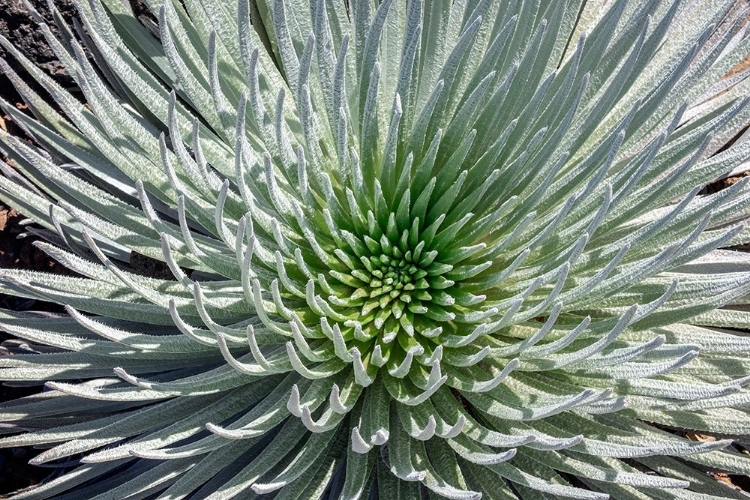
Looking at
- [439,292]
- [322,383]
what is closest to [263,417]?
[322,383]

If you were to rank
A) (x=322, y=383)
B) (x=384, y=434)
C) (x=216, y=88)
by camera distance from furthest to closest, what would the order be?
1. (x=322, y=383)
2. (x=216, y=88)
3. (x=384, y=434)

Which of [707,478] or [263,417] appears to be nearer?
[263,417]

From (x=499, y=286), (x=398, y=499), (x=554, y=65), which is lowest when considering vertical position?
Answer: (x=398, y=499)

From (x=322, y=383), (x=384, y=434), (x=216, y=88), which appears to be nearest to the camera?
(x=384, y=434)

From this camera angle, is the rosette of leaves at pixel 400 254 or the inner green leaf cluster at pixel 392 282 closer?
the rosette of leaves at pixel 400 254

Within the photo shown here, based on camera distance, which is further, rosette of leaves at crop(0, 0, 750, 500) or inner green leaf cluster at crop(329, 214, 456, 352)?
inner green leaf cluster at crop(329, 214, 456, 352)

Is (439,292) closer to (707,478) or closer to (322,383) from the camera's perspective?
(322,383)

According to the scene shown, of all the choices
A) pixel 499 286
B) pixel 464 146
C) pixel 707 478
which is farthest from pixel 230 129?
pixel 707 478

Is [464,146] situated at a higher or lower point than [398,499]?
higher
